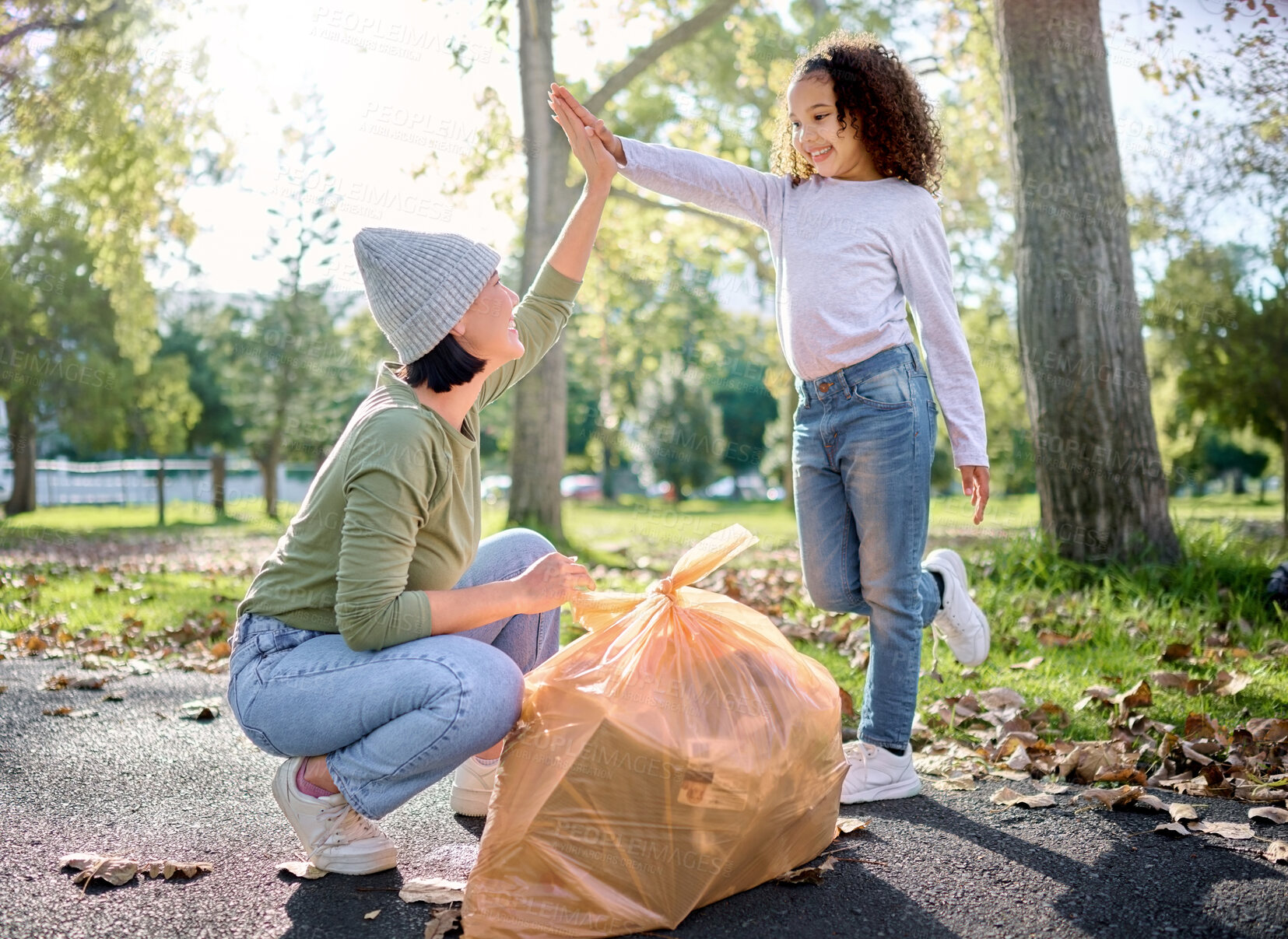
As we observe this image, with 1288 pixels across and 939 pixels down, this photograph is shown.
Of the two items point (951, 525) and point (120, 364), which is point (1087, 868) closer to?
point (951, 525)

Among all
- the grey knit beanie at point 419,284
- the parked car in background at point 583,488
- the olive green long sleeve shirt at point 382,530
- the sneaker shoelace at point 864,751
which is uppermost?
the grey knit beanie at point 419,284

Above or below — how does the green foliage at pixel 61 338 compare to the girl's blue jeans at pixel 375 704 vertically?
above

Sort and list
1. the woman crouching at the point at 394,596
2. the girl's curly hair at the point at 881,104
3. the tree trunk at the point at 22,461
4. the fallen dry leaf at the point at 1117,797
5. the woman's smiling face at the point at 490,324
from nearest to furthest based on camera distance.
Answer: the woman crouching at the point at 394,596
the woman's smiling face at the point at 490,324
the fallen dry leaf at the point at 1117,797
the girl's curly hair at the point at 881,104
the tree trunk at the point at 22,461

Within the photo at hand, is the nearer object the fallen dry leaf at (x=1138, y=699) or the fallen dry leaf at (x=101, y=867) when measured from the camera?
the fallen dry leaf at (x=101, y=867)

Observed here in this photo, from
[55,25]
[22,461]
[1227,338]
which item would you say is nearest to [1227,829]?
[55,25]

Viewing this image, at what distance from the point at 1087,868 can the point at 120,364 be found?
2155cm

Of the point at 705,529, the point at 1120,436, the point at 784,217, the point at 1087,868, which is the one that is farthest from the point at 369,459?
the point at 705,529

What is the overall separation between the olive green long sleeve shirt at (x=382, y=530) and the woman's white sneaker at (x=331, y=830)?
34 centimetres

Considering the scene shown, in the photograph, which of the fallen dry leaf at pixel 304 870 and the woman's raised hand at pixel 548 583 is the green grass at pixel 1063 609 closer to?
the woman's raised hand at pixel 548 583

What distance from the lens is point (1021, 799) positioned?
2488 millimetres

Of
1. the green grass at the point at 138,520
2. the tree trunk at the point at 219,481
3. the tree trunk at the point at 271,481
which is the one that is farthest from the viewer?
the tree trunk at the point at 271,481

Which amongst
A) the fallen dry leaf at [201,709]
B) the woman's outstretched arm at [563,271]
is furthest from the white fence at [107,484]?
the woman's outstretched arm at [563,271]

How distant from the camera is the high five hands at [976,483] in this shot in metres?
2.53

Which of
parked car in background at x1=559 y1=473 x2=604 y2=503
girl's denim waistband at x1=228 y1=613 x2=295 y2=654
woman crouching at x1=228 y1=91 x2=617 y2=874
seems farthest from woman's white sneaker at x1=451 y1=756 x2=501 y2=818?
parked car in background at x1=559 y1=473 x2=604 y2=503
